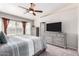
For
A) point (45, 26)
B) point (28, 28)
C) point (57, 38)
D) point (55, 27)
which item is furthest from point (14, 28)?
point (57, 38)

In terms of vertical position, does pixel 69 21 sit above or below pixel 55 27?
above

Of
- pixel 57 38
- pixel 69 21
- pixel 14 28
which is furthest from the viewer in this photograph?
pixel 14 28

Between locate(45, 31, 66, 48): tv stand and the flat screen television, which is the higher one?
the flat screen television

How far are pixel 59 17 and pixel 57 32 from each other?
1018 millimetres

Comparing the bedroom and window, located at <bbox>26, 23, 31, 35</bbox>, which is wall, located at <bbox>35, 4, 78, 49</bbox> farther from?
window, located at <bbox>26, 23, 31, 35</bbox>

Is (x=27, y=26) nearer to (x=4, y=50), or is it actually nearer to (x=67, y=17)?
(x=67, y=17)

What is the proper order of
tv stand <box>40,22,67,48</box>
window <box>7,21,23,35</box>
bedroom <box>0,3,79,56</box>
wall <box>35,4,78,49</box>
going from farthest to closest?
window <box>7,21,23,35</box> → tv stand <box>40,22,67,48</box> → wall <box>35,4,78,49</box> → bedroom <box>0,3,79,56</box>

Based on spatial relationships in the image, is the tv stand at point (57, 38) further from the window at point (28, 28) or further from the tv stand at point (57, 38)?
the window at point (28, 28)

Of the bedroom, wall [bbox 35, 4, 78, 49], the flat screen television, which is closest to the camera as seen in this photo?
the bedroom

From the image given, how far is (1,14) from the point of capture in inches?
188

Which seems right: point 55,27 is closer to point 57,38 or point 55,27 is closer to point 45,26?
point 57,38

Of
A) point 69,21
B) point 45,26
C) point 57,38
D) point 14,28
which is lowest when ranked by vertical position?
point 57,38

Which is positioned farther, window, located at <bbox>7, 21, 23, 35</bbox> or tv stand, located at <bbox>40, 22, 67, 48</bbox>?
window, located at <bbox>7, 21, 23, 35</bbox>

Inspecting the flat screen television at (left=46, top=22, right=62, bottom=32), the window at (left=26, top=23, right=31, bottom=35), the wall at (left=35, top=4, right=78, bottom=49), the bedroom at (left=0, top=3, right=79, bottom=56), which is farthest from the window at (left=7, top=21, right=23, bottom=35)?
the wall at (left=35, top=4, right=78, bottom=49)
